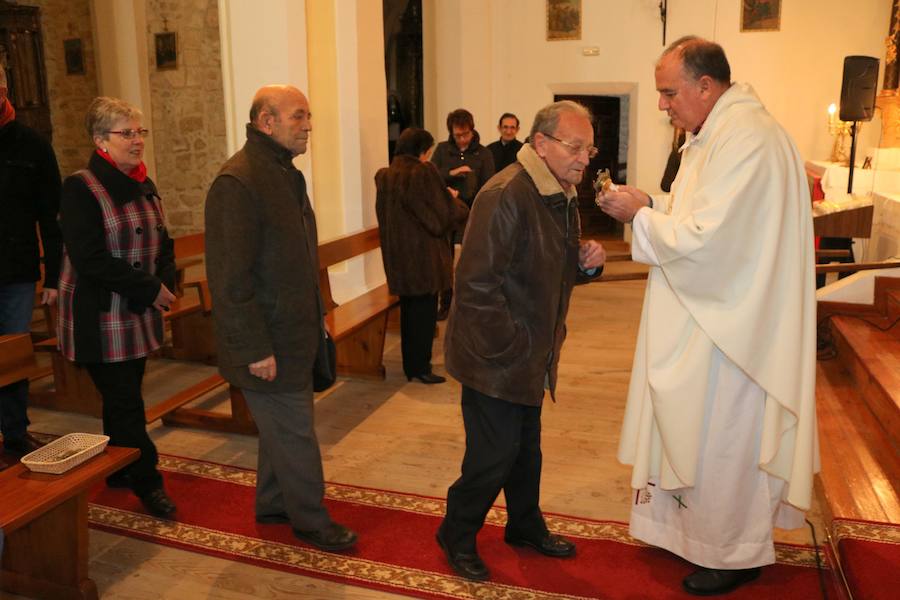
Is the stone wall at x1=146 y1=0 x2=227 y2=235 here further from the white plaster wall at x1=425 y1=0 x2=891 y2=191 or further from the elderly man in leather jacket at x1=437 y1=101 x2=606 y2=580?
the elderly man in leather jacket at x1=437 y1=101 x2=606 y2=580

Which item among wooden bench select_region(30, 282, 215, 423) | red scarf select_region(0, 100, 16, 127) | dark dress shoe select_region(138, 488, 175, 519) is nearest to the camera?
dark dress shoe select_region(138, 488, 175, 519)

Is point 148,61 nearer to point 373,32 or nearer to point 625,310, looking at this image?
point 373,32

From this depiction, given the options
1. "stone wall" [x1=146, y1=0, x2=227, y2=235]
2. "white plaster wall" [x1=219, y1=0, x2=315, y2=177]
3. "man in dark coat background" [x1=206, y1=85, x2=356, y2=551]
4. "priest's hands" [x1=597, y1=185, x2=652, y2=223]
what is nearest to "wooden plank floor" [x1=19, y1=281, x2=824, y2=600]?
"man in dark coat background" [x1=206, y1=85, x2=356, y2=551]

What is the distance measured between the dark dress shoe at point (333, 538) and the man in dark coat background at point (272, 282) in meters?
0.14

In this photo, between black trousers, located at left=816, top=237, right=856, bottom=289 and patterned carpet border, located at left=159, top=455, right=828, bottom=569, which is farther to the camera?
black trousers, located at left=816, top=237, right=856, bottom=289

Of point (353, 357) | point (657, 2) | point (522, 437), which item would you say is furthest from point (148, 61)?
point (522, 437)

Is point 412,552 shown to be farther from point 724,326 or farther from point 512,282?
point 724,326

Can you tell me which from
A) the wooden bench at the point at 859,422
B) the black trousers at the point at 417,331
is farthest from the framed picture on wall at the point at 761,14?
the black trousers at the point at 417,331

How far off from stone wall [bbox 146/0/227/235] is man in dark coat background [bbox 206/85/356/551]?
642 centimetres

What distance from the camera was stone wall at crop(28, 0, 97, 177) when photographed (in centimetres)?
1041

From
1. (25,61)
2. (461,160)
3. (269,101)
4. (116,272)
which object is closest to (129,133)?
(116,272)

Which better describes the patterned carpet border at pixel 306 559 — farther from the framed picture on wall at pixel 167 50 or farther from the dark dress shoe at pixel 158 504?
the framed picture on wall at pixel 167 50

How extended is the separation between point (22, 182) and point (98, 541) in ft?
5.35

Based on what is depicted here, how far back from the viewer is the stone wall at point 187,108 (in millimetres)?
8617
